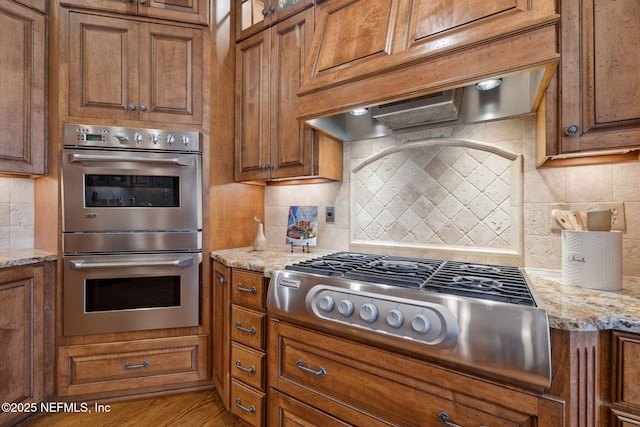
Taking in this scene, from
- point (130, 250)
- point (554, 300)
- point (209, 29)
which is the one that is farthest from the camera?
point (209, 29)

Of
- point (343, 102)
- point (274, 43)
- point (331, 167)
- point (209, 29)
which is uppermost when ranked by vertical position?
point (209, 29)

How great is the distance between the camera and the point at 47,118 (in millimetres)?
1818

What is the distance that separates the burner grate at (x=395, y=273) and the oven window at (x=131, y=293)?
1262mm

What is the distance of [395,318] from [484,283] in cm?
36

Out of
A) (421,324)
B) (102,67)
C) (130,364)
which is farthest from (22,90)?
(421,324)

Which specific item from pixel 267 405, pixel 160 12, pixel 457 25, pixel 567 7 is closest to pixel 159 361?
pixel 267 405

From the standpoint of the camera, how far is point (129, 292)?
1.80m

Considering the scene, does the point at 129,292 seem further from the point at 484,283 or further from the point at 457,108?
the point at 457,108

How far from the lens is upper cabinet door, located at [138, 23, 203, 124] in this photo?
6.07 feet

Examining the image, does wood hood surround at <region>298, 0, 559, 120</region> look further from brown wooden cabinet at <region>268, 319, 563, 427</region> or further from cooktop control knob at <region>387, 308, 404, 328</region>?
brown wooden cabinet at <region>268, 319, 563, 427</region>

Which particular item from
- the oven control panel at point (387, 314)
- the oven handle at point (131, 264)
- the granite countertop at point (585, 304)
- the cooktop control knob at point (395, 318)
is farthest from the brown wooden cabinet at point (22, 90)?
the granite countertop at point (585, 304)

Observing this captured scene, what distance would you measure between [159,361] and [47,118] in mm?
1665

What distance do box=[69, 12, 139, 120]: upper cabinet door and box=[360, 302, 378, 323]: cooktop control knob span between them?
1810 mm

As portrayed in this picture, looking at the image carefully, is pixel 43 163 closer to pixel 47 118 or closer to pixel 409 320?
pixel 47 118
